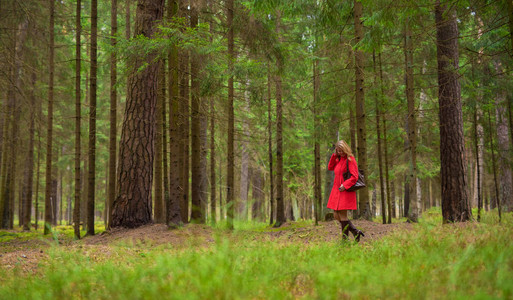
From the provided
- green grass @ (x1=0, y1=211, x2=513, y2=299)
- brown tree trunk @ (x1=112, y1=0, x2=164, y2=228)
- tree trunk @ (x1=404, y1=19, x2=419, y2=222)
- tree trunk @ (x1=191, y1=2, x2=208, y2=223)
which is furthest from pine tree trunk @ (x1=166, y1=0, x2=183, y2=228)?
tree trunk @ (x1=404, y1=19, x2=419, y2=222)

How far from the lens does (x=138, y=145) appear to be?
10875 millimetres

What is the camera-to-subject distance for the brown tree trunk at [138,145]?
35.0ft

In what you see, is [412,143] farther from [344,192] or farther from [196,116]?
[196,116]

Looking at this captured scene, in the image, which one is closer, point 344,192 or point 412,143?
point 344,192

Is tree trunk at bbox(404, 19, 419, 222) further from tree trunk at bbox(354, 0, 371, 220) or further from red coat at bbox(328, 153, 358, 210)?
red coat at bbox(328, 153, 358, 210)

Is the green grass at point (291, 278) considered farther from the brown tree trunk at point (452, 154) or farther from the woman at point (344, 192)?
the brown tree trunk at point (452, 154)

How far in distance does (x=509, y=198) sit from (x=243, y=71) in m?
17.3

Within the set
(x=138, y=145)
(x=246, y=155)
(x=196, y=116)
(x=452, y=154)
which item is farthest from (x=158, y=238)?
(x=246, y=155)

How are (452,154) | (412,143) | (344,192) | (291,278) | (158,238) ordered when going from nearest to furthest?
(291,278)
(344,192)
(158,238)
(452,154)
(412,143)

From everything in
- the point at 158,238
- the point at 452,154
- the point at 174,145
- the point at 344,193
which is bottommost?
the point at 158,238

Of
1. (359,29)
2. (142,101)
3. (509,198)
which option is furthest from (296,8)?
(509,198)

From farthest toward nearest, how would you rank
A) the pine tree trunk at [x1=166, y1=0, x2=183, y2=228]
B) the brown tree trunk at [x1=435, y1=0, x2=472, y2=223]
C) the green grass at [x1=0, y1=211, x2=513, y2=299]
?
the brown tree trunk at [x1=435, y1=0, x2=472, y2=223]
the pine tree trunk at [x1=166, y1=0, x2=183, y2=228]
the green grass at [x1=0, y1=211, x2=513, y2=299]

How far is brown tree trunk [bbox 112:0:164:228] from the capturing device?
35.0 ft

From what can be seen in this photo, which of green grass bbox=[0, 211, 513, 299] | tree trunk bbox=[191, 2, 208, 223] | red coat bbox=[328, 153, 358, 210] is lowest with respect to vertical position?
green grass bbox=[0, 211, 513, 299]
